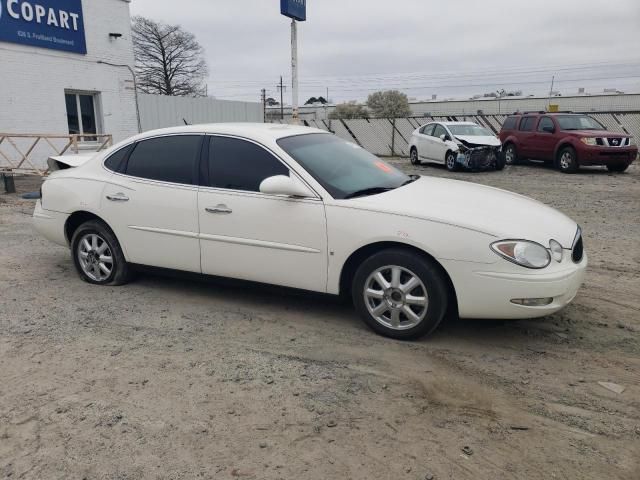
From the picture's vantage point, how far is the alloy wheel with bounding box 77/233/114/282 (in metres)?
5.06

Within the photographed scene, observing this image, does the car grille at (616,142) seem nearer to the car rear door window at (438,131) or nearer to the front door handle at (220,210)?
the car rear door window at (438,131)

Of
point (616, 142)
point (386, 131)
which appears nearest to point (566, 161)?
point (616, 142)

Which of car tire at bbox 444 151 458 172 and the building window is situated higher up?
the building window

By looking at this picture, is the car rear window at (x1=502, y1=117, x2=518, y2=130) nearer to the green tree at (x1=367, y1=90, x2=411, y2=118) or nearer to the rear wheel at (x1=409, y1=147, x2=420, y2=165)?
the rear wheel at (x1=409, y1=147, x2=420, y2=165)

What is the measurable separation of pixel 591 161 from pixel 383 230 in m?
12.4

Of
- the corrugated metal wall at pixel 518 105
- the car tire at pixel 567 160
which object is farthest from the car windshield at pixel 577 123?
the corrugated metal wall at pixel 518 105

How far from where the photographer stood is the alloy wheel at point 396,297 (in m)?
3.69

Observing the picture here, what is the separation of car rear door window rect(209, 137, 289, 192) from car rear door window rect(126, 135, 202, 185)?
198 mm

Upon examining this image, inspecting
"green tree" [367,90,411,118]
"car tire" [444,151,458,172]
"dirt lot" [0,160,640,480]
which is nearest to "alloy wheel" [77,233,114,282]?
"dirt lot" [0,160,640,480]

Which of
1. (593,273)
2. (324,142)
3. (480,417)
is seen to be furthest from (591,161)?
(480,417)

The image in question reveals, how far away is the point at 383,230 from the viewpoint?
371 centimetres

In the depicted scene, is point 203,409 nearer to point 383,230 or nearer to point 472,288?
point 383,230

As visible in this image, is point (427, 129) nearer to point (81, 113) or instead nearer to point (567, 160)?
point (567, 160)

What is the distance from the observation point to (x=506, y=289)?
349 cm
